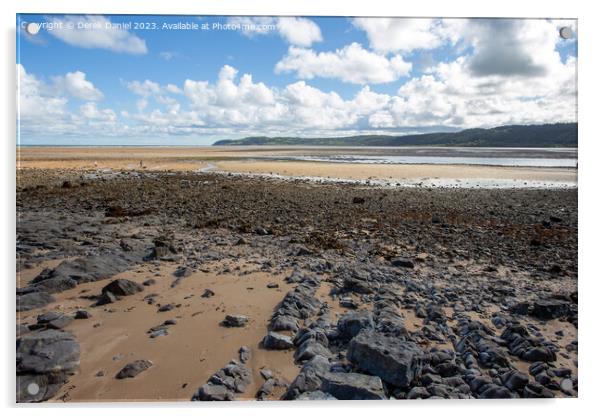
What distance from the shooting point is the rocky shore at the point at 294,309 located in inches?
168

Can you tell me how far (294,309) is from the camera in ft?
18.8

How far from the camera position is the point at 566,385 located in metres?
4.61

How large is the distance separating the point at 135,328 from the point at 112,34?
3960 mm

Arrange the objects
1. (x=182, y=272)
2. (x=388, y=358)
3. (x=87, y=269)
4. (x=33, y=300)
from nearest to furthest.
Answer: (x=388, y=358), (x=33, y=300), (x=87, y=269), (x=182, y=272)

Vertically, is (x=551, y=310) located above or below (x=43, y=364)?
above

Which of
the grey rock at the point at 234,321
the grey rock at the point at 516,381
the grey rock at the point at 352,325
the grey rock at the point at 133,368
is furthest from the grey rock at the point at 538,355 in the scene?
the grey rock at the point at 133,368

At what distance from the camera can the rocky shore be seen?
4273 millimetres

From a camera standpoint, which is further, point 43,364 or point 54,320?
point 54,320

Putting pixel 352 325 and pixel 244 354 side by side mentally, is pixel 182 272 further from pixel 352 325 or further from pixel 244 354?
pixel 352 325

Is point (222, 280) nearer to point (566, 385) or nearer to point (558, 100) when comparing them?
point (566, 385)

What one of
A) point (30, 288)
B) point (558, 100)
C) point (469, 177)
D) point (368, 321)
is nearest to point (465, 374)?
point (368, 321)

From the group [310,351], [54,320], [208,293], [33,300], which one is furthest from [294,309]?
[33,300]

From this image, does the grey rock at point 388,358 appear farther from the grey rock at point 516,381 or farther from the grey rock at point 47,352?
the grey rock at point 47,352

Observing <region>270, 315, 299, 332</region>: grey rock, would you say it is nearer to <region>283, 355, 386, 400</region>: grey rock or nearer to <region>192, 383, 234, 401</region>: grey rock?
<region>283, 355, 386, 400</region>: grey rock
